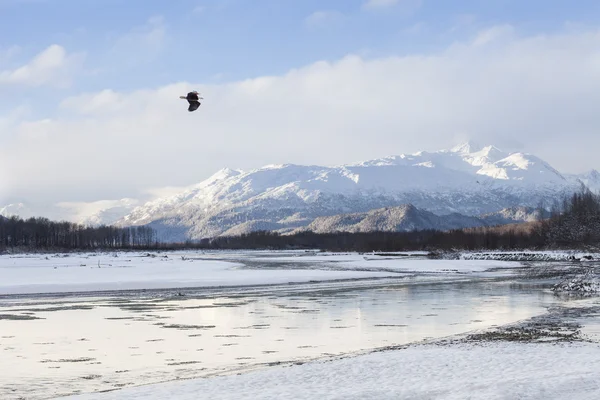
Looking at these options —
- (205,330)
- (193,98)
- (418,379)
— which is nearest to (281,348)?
(205,330)

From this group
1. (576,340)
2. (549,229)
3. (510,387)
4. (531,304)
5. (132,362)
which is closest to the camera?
(510,387)

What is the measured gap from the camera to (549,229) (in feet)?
625

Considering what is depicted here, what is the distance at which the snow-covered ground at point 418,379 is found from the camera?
1688 centimetres

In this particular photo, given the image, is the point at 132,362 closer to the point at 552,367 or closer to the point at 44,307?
the point at 552,367

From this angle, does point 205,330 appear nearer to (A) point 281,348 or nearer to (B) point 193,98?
(A) point 281,348

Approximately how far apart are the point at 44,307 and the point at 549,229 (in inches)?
6754

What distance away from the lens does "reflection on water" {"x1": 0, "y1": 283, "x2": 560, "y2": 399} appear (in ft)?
69.9

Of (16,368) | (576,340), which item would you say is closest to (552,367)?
(576,340)

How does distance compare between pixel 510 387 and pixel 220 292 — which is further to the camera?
pixel 220 292

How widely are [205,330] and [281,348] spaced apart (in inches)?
242

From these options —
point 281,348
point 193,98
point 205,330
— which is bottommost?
point 281,348

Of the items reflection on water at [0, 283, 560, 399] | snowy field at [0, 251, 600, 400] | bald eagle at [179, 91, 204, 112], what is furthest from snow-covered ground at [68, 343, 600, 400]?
bald eagle at [179, 91, 204, 112]

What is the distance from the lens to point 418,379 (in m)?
18.7

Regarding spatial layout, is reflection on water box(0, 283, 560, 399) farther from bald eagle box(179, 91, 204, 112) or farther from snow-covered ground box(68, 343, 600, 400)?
bald eagle box(179, 91, 204, 112)
